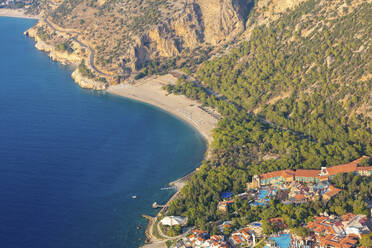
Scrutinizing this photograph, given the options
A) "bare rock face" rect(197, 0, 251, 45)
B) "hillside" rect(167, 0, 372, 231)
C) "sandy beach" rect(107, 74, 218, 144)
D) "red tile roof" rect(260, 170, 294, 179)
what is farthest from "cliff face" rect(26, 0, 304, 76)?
"red tile roof" rect(260, 170, 294, 179)

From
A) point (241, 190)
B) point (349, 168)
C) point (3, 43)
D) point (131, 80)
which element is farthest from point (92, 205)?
point (3, 43)

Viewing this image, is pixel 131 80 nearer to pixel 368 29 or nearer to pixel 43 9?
pixel 368 29

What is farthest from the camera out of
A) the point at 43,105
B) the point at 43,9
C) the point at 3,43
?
the point at 43,9

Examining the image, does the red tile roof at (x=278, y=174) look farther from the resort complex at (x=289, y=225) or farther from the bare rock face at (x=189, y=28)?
the bare rock face at (x=189, y=28)

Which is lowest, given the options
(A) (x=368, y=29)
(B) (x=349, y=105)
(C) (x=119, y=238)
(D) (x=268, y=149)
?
(C) (x=119, y=238)

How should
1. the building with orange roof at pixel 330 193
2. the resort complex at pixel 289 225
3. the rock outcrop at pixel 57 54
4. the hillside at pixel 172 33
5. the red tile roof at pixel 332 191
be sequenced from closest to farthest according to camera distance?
1. the resort complex at pixel 289 225
2. the building with orange roof at pixel 330 193
3. the red tile roof at pixel 332 191
4. the hillside at pixel 172 33
5. the rock outcrop at pixel 57 54

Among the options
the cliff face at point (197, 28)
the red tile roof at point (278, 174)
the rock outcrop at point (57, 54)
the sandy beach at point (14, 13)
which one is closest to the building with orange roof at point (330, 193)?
the red tile roof at point (278, 174)
